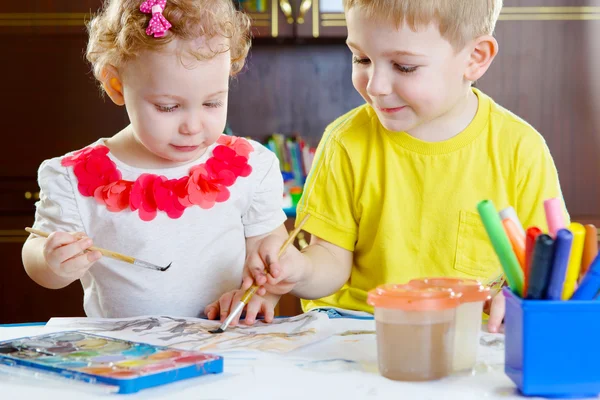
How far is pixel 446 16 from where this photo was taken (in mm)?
1125

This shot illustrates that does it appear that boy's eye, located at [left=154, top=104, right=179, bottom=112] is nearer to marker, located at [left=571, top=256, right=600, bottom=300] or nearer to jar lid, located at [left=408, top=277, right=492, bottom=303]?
jar lid, located at [left=408, top=277, right=492, bottom=303]

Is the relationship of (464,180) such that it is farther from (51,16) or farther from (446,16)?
(51,16)

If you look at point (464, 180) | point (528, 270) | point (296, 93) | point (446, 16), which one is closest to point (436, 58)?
point (446, 16)

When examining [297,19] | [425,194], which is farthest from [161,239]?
[297,19]

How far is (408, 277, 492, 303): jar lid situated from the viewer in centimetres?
81

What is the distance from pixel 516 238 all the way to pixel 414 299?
4.3 inches

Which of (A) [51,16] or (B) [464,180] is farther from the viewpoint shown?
(A) [51,16]

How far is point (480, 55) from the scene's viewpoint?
3.95 ft

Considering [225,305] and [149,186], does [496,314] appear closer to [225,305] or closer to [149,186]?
[225,305]

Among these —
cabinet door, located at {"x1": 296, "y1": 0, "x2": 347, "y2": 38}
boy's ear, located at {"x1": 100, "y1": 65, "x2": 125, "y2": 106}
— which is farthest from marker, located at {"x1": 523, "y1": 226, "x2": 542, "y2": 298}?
cabinet door, located at {"x1": 296, "y1": 0, "x2": 347, "y2": 38}

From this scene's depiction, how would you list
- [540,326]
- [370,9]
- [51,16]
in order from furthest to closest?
[51,16], [370,9], [540,326]

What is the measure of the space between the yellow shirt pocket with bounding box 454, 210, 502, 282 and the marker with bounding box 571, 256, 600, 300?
1.64ft

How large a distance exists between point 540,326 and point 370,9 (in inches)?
21.7

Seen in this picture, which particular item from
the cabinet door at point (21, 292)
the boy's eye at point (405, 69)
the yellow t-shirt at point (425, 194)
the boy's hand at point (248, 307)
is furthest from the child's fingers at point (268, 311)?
the cabinet door at point (21, 292)
